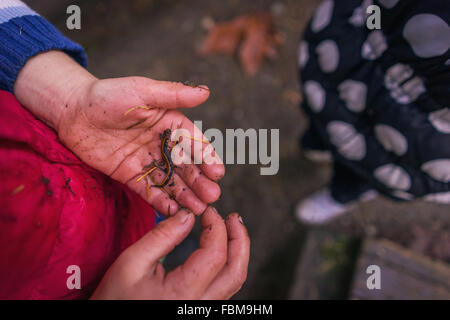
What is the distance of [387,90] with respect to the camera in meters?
1.62

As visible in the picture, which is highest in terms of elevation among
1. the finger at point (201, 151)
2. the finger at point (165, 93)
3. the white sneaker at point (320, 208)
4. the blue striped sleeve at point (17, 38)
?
the blue striped sleeve at point (17, 38)

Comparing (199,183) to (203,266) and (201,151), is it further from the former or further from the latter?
(203,266)

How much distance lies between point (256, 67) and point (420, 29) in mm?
2550

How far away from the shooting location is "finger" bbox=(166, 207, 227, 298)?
1.33 metres

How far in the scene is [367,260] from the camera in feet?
9.02

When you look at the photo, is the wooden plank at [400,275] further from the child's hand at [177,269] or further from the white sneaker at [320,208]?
the child's hand at [177,269]

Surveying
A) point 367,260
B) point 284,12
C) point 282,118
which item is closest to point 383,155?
point 367,260

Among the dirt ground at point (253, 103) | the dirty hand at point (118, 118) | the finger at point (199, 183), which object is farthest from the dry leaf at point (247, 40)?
the finger at point (199, 183)

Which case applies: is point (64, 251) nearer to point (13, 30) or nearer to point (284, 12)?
point (13, 30)

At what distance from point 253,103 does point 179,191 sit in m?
2.18

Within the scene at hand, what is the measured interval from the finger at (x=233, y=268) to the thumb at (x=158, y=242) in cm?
27

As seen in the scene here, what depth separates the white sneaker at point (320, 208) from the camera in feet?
9.84

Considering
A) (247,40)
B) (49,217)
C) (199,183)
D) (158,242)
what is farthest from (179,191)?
(247,40)

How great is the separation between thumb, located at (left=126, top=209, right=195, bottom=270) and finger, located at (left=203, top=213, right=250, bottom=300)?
0.27m
